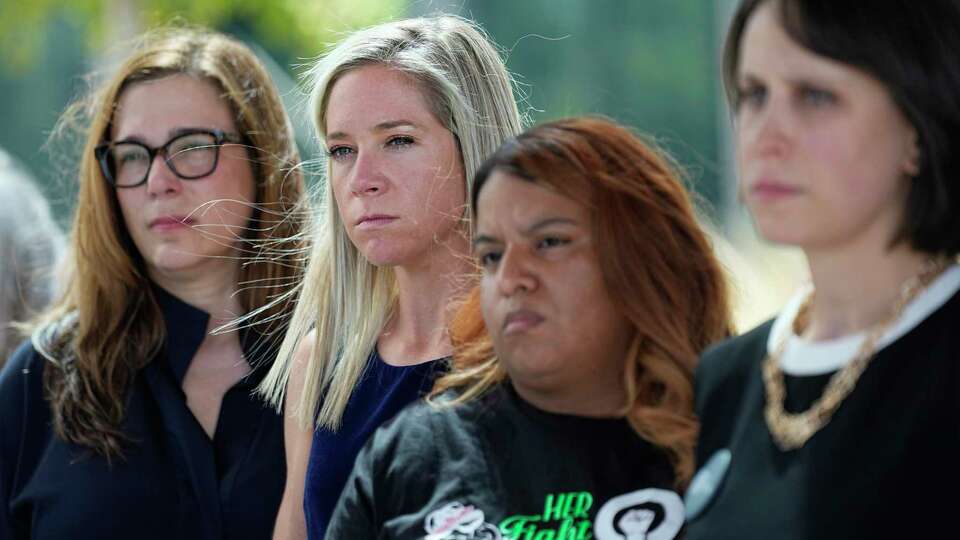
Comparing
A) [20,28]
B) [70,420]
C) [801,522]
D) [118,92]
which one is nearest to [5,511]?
[70,420]

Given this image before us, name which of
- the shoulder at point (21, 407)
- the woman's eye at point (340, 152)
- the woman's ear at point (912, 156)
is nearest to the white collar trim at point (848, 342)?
the woman's ear at point (912, 156)

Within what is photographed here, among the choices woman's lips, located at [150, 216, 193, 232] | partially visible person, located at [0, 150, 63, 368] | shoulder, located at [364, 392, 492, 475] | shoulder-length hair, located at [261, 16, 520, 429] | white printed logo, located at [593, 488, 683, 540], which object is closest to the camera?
white printed logo, located at [593, 488, 683, 540]

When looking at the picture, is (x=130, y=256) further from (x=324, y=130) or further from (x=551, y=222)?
(x=551, y=222)

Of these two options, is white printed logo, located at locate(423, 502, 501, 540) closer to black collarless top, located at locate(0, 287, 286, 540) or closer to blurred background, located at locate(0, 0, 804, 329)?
black collarless top, located at locate(0, 287, 286, 540)

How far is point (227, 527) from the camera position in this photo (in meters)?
3.01

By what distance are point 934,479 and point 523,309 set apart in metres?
0.59

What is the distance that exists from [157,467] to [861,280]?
6.09 ft

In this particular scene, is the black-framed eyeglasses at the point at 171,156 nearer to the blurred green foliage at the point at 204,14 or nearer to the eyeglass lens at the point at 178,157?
the eyeglass lens at the point at 178,157

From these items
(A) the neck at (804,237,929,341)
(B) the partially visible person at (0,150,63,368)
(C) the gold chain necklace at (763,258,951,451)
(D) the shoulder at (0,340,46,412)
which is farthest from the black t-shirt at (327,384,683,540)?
(B) the partially visible person at (0,150,63,368)

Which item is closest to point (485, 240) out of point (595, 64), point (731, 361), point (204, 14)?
point (731, 361)

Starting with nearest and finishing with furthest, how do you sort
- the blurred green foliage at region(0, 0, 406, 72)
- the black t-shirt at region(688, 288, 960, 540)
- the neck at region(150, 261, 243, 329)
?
the black t-shirt at region(688, 288, 960, 540), the neck at region(150, 261, 243, 329), the blurred green foliage at region(0, 0, 406, 72)

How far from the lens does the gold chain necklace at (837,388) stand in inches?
63.6

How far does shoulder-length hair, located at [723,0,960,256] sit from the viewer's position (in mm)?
1584

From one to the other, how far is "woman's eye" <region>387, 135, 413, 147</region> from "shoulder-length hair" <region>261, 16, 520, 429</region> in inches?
3.1
